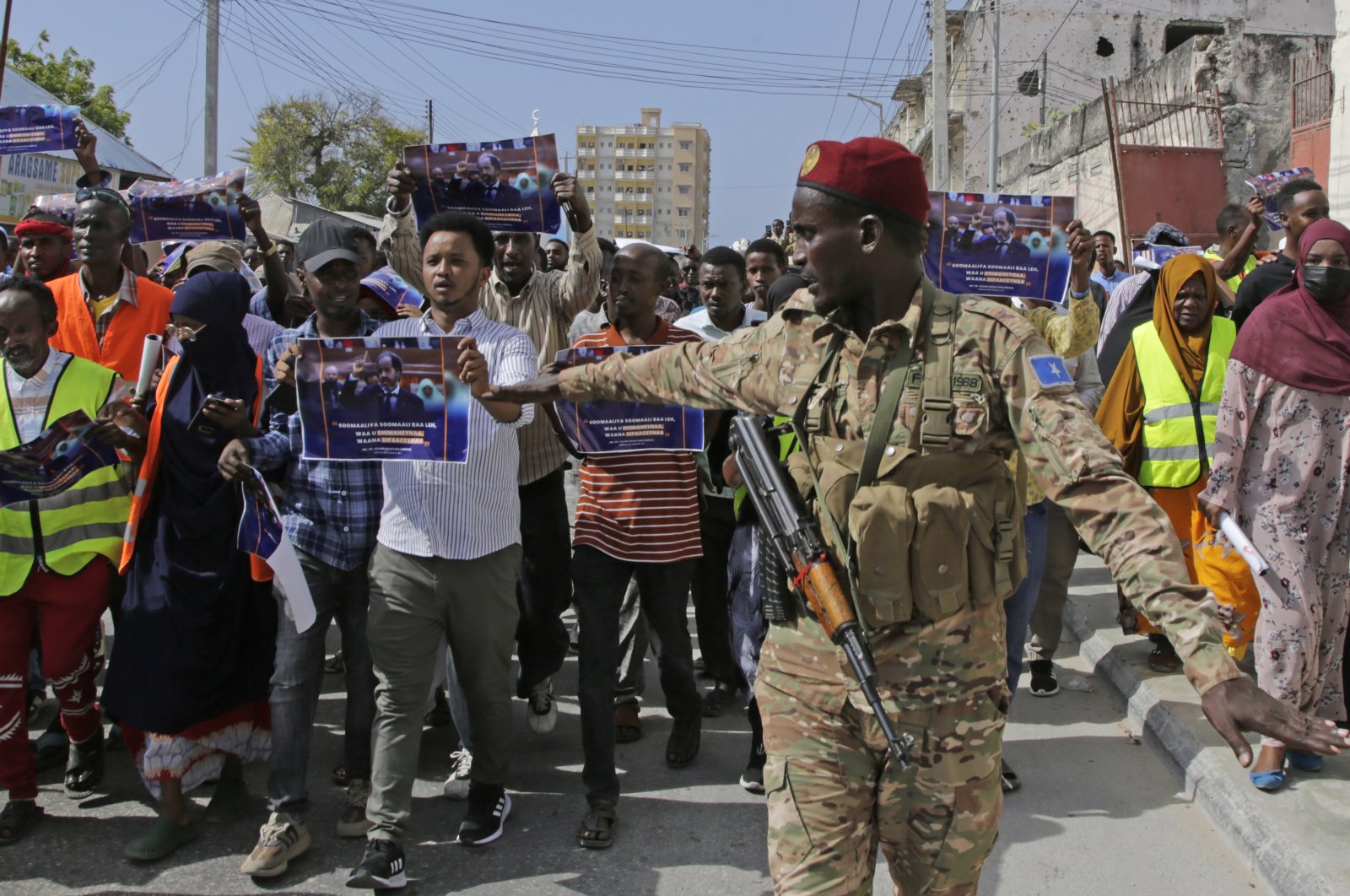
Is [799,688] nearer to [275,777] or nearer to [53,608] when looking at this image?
[275,777]

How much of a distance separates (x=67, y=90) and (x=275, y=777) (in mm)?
36355

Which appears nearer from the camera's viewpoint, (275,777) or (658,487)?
(275,777)

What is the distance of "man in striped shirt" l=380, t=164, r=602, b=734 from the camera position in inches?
190

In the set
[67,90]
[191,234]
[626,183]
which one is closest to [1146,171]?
[191,234]

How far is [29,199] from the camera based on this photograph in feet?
44.2

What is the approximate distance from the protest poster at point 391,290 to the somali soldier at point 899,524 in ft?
11.1

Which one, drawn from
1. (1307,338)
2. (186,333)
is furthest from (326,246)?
(1307,338)

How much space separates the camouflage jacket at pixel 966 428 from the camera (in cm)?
197

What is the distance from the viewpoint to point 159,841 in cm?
380

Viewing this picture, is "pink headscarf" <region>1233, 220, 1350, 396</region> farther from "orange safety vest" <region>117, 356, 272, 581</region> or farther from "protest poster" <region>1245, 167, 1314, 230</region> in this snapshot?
"orange safety vest" <region>117, 356, 272, 581</region>

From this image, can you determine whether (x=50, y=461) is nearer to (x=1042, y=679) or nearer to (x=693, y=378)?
(x=693, y=378)

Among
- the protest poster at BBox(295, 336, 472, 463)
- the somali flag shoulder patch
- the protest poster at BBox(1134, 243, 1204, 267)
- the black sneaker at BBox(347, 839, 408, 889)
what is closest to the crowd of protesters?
the black sneaker at BBox(347, 839, 408, 889)

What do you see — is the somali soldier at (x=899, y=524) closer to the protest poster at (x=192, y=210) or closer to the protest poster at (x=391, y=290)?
the protest poster at (x=391, y=290)

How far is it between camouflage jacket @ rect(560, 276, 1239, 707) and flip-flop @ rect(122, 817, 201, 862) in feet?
7.48
